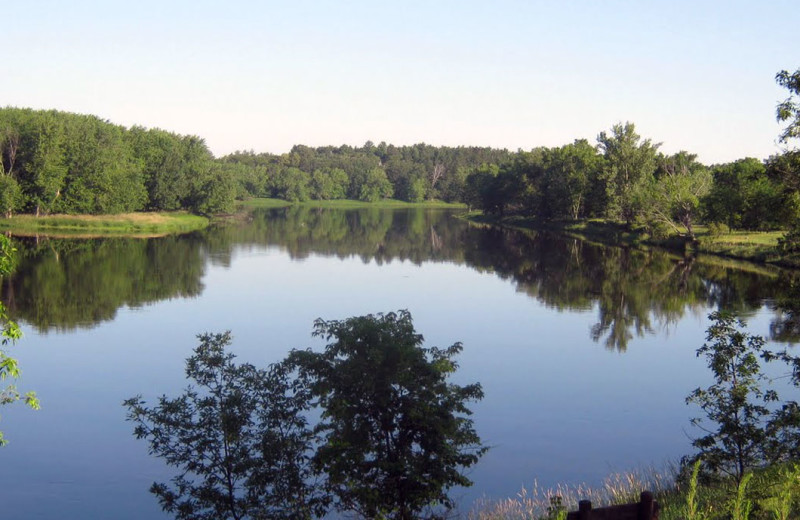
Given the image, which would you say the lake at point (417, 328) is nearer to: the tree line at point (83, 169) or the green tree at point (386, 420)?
the green tree at point (386, 420)

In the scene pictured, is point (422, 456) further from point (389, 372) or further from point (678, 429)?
point (678, 429)

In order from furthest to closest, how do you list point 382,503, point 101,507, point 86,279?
1. point 86,279
2. point 101,507
3. point 382,503

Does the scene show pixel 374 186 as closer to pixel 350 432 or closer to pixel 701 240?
pixel 701 240

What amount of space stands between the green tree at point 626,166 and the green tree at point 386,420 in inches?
2909

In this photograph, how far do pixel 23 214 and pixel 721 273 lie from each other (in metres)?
74.3

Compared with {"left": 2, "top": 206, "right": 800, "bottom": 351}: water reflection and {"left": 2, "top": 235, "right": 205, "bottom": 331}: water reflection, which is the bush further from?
{"left": 2, "top": 235, "right": 205, "bottom": 331}: water reflection

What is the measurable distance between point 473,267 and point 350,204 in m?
126

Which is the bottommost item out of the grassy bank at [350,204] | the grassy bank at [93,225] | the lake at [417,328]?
the lake at [417,328]

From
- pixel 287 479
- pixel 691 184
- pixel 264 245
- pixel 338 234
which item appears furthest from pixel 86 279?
pixel 691 184

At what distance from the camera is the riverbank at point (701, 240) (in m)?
57.8

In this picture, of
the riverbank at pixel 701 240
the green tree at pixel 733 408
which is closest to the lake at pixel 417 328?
the riverbank at pixel 701 240

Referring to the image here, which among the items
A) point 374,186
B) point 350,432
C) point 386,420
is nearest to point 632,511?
point 386,420

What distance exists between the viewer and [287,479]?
42.9ft

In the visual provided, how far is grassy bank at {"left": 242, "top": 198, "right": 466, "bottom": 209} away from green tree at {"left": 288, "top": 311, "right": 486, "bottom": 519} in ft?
495
